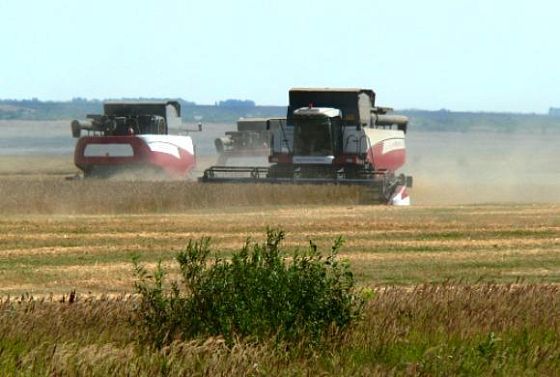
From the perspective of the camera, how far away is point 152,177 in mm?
39812

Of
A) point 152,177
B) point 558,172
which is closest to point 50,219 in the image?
point 152,177

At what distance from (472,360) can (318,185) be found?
78.3 ft

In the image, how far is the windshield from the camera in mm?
37469

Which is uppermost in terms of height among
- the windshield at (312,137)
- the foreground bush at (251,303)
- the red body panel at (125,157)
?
the foreground bush at (251,303)

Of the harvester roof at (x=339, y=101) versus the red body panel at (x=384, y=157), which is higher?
the harvester roof at (x=339, y=101)

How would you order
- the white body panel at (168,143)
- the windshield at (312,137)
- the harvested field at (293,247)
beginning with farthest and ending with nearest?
the white body panel at (168,143) < the windshield at (312,137) < the harvested field at (293,247)

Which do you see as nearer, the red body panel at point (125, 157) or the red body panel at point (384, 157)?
the red body panel at point (384, 157)

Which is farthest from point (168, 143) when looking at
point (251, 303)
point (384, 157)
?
point (251, 303)

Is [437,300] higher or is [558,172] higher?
[437,300]

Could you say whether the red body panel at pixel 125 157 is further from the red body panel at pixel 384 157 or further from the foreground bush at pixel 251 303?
the foreground bush at pixel 251 303

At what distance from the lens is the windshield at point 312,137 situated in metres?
37.5

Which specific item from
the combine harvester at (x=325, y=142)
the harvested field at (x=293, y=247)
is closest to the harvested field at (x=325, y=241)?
the harvested field at (x=293, y=247)

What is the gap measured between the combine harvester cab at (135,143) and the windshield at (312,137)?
15.9 feet

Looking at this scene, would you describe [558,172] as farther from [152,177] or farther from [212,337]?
[212,337]
